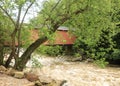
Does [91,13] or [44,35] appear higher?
[91,13]

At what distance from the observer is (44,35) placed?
38.6ft

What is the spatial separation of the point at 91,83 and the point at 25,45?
202 inches

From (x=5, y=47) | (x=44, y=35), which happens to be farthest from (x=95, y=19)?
(x=5, y=47)

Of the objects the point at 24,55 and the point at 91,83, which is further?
the point at 91,83

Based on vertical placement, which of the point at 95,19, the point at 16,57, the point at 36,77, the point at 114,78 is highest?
the point at 95,19

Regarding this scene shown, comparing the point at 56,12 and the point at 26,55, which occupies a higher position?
the point at 56,12

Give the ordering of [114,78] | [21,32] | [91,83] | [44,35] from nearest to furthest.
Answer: [44,35], [21,32], [91,83], [114,78]

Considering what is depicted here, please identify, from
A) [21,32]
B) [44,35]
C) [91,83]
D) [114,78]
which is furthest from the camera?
[114,78]

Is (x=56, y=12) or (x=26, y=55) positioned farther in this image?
(x=26, y=55)

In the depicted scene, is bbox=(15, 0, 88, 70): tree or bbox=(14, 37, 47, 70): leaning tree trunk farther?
bbox=(14, 37, 47, 70): leaning tree trunk

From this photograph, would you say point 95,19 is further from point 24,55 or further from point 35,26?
point 24,55

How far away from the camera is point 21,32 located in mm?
13484

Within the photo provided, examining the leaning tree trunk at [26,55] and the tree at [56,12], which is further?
the leaning tree trunk at [26,55]

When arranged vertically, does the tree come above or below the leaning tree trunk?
above
